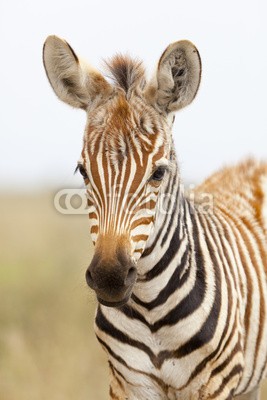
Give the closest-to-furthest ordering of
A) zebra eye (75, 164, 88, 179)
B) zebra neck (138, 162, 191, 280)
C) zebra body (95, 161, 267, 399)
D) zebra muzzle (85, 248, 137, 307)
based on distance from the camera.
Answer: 1. zebra muzzle (85, 248, 137, 307)
2. zebra eye (75, 164, 88, 179)
3. zebra neck (138, 162, 191, 280)
4. zebra body (95, 161, 267, 399)

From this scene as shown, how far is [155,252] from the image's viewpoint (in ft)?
18.7

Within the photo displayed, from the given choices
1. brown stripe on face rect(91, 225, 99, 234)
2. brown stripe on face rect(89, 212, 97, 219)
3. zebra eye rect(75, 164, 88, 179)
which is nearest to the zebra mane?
zebra eye rect(75, 164, 88, 179)

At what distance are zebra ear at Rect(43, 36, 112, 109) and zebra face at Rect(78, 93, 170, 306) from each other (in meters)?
0.31

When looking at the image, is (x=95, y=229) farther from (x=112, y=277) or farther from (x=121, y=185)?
(x=112, y=277)

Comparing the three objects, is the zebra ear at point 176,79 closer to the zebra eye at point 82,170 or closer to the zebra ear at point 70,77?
the zebra ear at point 70,77

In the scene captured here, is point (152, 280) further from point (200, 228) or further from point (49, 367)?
point (49, 367)

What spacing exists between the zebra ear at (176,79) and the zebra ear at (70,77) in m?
0.36

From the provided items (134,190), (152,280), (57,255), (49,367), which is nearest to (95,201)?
(134,190)

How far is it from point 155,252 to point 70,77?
142 cm

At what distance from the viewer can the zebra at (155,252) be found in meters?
5.13

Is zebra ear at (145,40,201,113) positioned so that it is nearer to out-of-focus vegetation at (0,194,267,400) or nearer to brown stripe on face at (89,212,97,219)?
brown stripe on face at (89,212,97,219)

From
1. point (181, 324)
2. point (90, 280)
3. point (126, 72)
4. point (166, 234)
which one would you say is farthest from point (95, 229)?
point (126, 72)

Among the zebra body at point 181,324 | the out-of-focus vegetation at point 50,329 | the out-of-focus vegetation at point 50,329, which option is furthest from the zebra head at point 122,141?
the out-of-focus vegetation at point 50,329

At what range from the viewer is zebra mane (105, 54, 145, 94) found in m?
5.67
